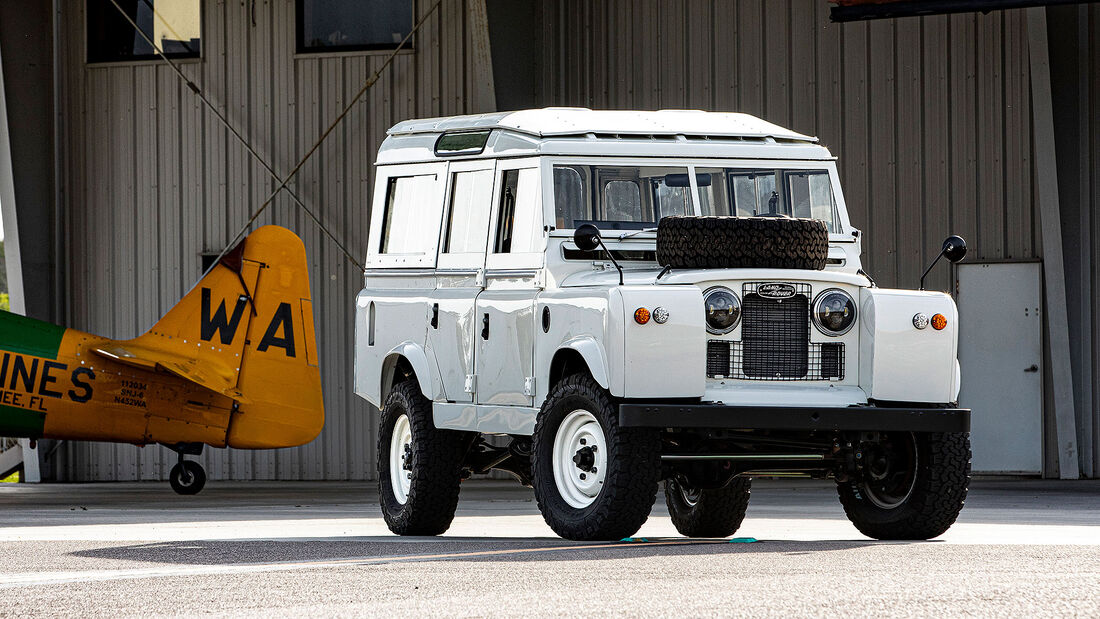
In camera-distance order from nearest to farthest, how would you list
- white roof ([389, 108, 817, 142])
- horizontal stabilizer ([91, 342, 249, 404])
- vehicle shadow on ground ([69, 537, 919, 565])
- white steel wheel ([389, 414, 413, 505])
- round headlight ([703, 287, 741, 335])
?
vehicle shadow on ground ([69, 537, 919, 565])
round headlight ([703, 287, 741, 335])
white roof ([389, 108, 817, 142])
white steel wheel ([389, 414, 413, 505])
horizontal stabilizer ([91, 342, 249, 404])

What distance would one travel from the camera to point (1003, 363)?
1995cm

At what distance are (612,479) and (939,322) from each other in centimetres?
219

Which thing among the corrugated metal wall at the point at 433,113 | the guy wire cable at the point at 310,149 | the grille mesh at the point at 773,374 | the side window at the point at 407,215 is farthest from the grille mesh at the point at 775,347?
the guy wire cable at the point at 310,149

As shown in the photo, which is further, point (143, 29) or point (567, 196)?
point (143, 29)

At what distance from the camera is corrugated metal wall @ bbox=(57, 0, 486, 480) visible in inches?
853

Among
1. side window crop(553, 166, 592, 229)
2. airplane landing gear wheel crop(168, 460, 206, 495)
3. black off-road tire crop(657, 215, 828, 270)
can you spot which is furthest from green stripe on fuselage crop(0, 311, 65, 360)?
black off-road tire crop(657, 215, 828, 270)

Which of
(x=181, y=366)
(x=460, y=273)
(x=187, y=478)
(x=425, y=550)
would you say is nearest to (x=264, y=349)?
(x=181, y=366)

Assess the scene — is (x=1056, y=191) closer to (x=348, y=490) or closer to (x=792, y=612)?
(x=348, y=490)

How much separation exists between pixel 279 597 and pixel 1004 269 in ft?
47.8

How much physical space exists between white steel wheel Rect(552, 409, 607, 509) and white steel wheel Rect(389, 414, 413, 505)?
224cm

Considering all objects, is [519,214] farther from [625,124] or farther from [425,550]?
[425,550]

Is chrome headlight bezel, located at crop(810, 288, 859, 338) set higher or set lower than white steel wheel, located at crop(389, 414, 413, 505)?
higher

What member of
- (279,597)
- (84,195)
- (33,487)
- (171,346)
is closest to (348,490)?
(171,346)

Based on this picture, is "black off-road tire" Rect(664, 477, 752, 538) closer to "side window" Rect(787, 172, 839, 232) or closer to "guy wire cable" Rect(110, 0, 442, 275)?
"side window" Rect(787, 172, 839, 232)
